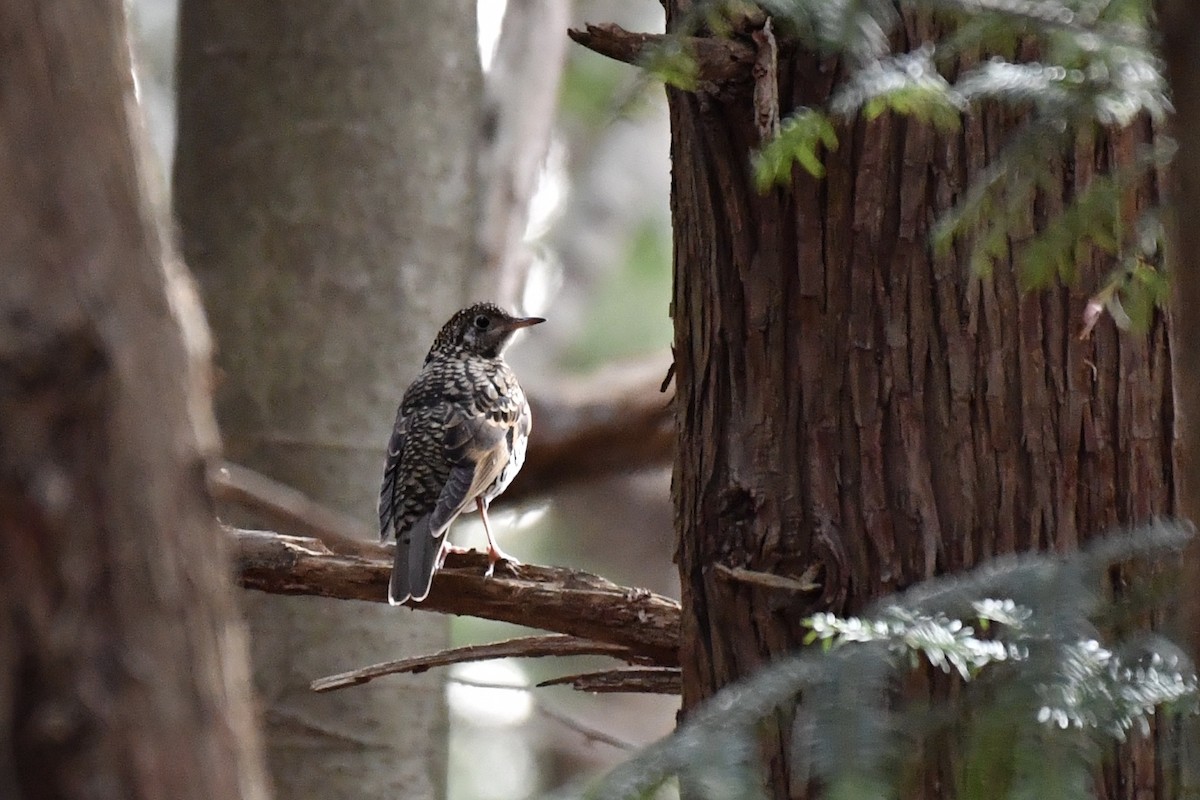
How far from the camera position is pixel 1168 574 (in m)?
1.93

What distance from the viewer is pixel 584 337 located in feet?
45.0

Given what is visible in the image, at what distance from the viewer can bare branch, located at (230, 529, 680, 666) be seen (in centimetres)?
334

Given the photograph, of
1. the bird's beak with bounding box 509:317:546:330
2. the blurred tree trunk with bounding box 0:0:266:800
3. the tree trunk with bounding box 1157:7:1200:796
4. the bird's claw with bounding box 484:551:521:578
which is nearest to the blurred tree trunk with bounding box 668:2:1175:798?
the bird's claw with bounding box 484:551:521:578

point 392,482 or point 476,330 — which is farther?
point 476,330

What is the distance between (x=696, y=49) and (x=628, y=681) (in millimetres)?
1504

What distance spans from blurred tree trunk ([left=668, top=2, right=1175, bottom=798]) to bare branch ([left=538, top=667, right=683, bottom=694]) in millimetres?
462

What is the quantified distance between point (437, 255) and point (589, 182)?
611cm

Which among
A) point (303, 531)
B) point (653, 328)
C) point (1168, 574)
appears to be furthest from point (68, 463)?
point (653, 328)

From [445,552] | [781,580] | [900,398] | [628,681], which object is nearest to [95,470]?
[781,580]

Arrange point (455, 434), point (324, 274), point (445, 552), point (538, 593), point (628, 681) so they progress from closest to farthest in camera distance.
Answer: point (538, 593) → point (628, 681) → point (445, 552) → point (455, 434) → point (324, 274)

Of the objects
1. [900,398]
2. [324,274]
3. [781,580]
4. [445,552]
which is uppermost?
[324,274]

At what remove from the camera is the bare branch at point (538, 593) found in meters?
3.34

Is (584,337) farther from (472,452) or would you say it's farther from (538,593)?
(538,593)

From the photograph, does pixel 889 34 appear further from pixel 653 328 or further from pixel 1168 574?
pixel 653 328
